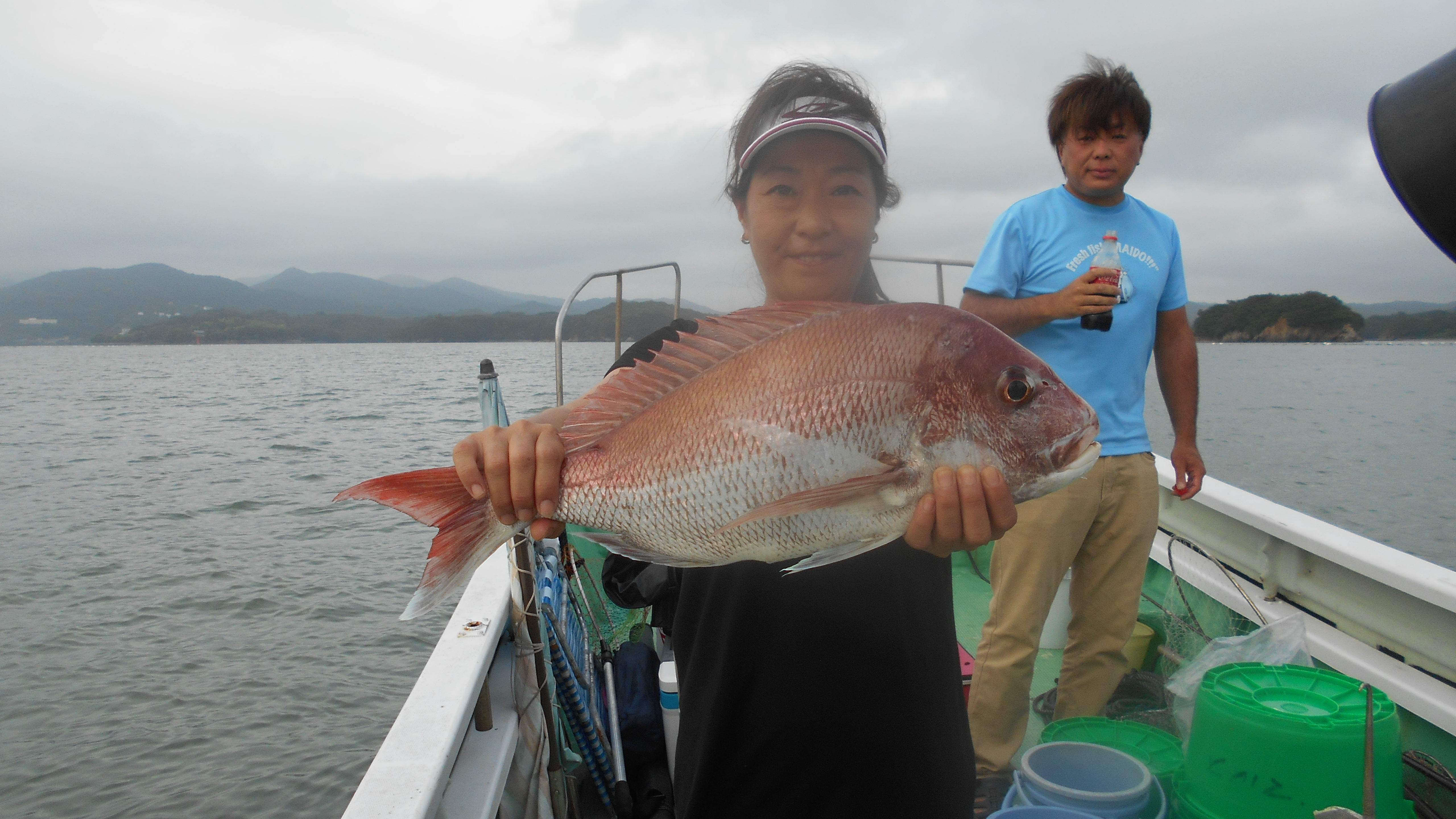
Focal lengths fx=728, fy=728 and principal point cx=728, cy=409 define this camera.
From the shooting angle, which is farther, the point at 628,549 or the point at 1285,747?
the point at 1285,747

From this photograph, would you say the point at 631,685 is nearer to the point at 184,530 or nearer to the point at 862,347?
the point at 862,347

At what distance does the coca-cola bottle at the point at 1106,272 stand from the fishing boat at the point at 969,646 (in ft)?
2.23

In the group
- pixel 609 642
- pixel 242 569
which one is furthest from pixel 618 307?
pixel 242 569

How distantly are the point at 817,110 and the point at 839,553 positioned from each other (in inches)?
38.4

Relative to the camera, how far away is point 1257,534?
324cm

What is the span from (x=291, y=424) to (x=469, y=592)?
24.3 metres

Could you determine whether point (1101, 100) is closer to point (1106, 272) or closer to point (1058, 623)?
point (1106, 272)

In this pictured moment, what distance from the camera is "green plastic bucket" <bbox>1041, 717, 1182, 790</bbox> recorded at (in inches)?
96.7

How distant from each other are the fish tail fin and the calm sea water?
148 inches

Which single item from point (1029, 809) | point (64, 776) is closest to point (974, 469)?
point (1029, 809)

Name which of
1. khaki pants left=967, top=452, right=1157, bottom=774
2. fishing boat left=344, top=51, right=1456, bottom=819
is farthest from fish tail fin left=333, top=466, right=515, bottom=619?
khaki pants left=967, top=452, right=1157, bottom=774

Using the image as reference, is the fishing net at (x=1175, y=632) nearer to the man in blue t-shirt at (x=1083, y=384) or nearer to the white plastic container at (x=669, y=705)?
the man in blue t-shirt at (x=1083, y=384)

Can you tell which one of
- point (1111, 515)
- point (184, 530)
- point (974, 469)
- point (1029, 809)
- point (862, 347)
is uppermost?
point (862, 347)

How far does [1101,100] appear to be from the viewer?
8.73 ft
